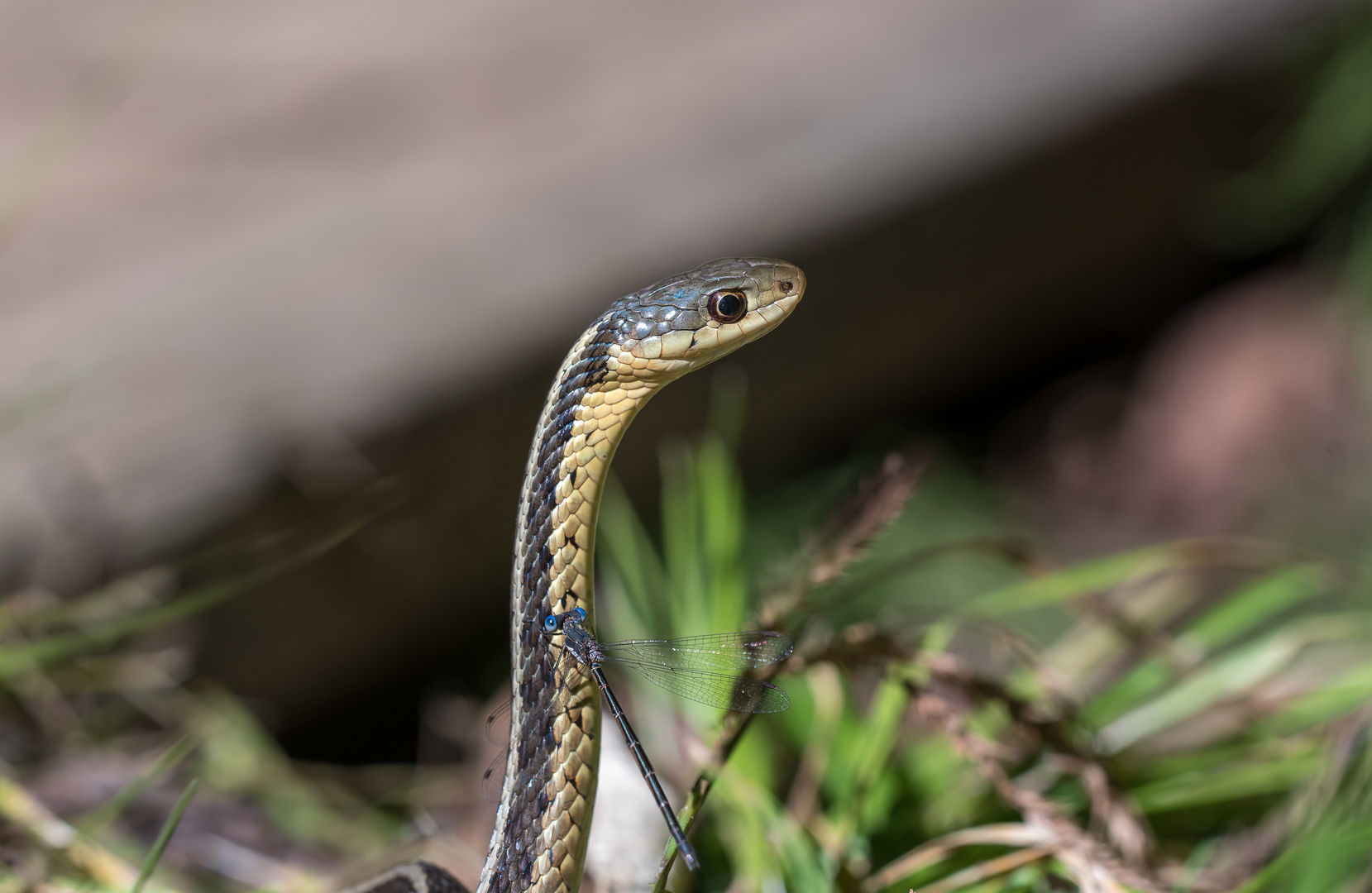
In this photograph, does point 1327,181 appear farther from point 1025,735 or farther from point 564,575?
point 564,575

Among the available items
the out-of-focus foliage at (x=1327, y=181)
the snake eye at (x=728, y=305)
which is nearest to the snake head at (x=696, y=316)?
the snake eye at (x=728, y=305)

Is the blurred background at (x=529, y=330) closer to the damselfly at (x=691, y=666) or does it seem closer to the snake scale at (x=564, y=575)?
the damselfly at (x=691, y=666)

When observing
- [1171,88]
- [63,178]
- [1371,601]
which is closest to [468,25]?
[63,178]

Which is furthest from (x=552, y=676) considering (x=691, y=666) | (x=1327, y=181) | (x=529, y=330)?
(x=1327, y=181)

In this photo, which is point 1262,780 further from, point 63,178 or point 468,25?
point 63,178

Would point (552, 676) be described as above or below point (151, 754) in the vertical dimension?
above

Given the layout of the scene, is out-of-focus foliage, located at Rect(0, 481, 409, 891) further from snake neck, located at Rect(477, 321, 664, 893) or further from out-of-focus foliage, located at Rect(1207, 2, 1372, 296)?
out-of-focus foliage, located at Rect(1207, 2, 1372, 296)
